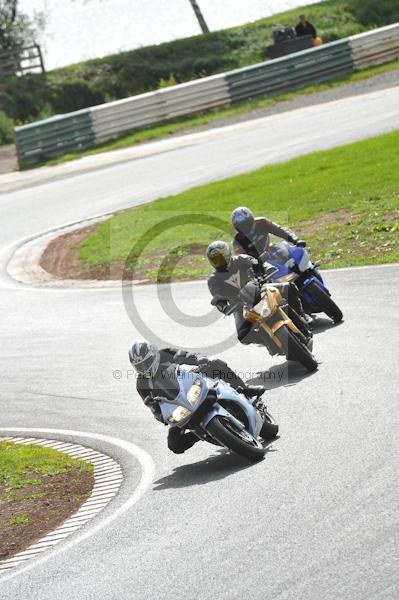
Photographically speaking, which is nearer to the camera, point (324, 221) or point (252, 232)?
point (252, 232)

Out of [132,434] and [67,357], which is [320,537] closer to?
[132,434]

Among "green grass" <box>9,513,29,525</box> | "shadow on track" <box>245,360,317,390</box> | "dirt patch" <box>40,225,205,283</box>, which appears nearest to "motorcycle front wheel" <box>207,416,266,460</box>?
"green grass" <box>9,513,29,525</box>

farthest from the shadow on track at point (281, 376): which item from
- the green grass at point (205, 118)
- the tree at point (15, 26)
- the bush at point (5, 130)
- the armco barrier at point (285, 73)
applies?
the tree at point (15, 26)

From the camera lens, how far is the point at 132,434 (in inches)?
492

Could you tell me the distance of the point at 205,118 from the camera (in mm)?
36281

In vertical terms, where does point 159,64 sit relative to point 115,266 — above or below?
above

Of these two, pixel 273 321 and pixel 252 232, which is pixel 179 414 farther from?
pixel 252 232

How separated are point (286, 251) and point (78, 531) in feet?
19.3

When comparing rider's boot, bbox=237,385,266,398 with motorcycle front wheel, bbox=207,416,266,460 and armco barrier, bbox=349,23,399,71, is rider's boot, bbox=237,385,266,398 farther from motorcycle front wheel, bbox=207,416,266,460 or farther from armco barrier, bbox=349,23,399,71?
armco barrier, bbox=349,23,399,71

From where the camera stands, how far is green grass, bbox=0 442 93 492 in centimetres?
1174

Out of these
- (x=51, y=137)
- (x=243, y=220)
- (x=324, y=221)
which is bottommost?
(x=324, y=221)

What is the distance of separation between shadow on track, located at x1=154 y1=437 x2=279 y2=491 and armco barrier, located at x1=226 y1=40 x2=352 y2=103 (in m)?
27.1

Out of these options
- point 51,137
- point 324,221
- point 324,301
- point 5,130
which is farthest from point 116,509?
point 5,130

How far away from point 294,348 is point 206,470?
7.89ft
